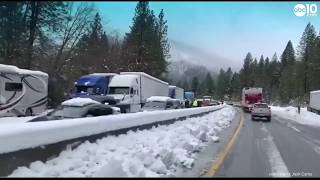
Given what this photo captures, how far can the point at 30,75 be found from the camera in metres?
35.8

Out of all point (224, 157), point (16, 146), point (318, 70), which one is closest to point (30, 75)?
point (224, 157)

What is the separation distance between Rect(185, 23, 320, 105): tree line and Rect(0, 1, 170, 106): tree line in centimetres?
3114

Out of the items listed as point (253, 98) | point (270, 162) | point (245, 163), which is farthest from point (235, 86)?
point (245, 163)

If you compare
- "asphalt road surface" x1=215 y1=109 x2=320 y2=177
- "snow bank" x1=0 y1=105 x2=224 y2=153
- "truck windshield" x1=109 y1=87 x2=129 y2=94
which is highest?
"truck windshield" x1=109 y1=87 x2=129 y2=94

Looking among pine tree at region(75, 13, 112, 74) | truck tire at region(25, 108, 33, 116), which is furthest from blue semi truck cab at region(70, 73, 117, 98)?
pine tree at region(75, 13, 112, 74)

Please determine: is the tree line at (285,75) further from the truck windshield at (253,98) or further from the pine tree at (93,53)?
the pine tree at (93,53)

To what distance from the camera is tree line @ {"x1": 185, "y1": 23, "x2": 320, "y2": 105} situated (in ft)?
351

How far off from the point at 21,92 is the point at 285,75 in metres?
111

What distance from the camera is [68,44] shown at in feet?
206

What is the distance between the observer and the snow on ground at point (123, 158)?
27.5ft

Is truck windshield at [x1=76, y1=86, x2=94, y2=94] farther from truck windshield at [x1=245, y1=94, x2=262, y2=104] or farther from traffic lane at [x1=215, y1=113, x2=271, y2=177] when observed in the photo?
truck windshield at [x1=245, y1=94, x2=262, y2=104]

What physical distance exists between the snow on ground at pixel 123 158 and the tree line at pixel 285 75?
297 feet

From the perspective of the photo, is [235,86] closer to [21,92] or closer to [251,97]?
[251,97]

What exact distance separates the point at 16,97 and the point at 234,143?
19.9 meters
